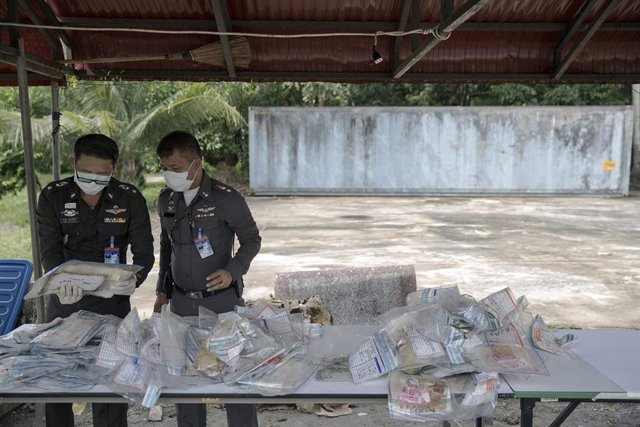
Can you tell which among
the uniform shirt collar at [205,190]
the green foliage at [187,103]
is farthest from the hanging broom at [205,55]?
the uniform shirt collar at [205,190]

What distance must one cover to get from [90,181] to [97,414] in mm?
1085

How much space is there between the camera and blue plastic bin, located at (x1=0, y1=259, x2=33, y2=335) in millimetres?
3363

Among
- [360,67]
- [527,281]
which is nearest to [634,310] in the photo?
[527,281]

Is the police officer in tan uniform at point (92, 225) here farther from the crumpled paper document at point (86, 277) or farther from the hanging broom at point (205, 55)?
the hanging broom at point (205, 55)

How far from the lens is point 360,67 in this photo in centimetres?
399

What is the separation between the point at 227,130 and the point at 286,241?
417 inches

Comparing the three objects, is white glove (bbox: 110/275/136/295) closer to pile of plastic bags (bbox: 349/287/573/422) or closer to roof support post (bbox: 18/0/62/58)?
pile of plastic bags (bbox: 349/287/573/422)

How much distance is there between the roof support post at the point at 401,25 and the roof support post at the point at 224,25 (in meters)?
1.05

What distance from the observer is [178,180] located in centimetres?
266

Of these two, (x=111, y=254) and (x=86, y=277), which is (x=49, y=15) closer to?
(x=111, y=254)

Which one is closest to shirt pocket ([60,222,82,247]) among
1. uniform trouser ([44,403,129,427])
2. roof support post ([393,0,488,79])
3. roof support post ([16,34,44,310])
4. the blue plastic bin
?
roof support post ([16,34,44,310])

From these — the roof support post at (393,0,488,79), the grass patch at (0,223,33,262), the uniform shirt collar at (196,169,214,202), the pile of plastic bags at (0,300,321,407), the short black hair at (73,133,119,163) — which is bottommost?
the grass patch at (0,223,33,262)

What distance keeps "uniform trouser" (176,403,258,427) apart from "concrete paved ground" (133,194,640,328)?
3241mm

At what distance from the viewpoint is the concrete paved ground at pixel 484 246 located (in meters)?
6.37
